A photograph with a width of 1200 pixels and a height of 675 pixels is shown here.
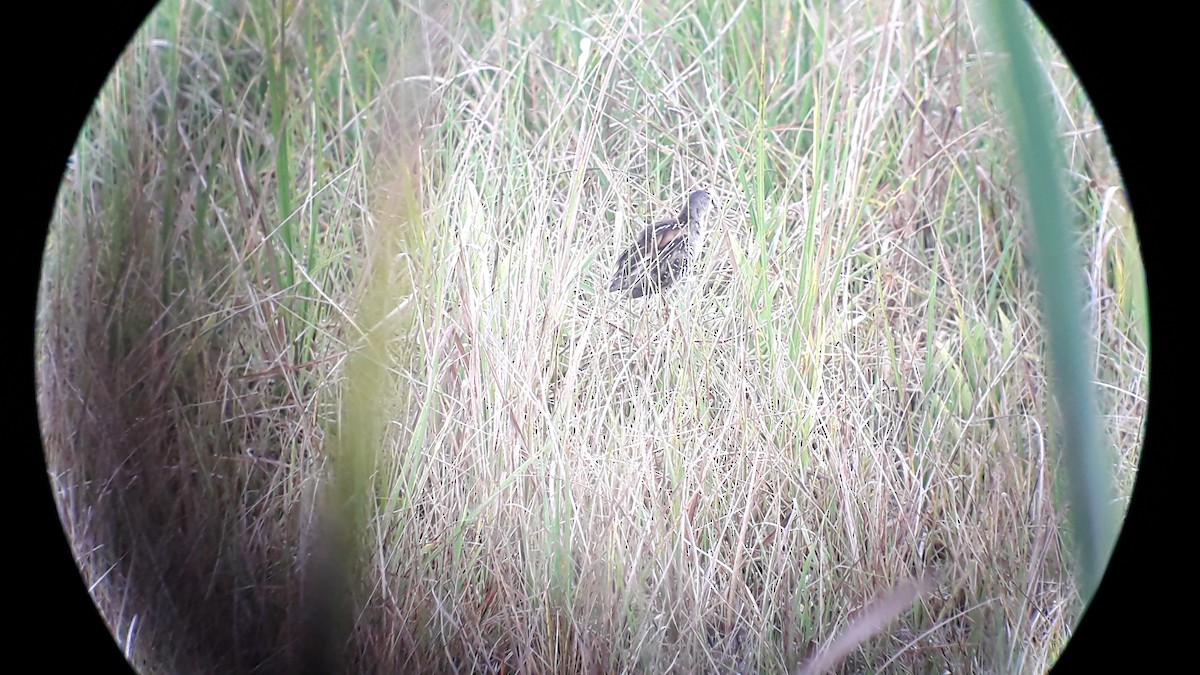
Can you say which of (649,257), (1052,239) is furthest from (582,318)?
(1052,239)

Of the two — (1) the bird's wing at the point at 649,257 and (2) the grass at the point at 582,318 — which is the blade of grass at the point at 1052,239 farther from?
(1) the bird's wing at the point at 649,257

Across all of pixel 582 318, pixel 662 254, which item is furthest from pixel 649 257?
pixel 582 318

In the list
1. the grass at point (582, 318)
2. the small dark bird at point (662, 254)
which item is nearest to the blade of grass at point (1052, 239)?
the grass at point (582, 318)

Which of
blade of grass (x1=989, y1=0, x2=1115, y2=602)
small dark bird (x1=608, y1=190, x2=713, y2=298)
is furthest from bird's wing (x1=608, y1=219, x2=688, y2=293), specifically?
blade of grass (x1=989, y1=0, x2=1115, y2=602)

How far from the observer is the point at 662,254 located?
4.83 ft

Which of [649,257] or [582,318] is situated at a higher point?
[649,257]

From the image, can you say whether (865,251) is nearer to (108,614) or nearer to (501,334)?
(501,334)

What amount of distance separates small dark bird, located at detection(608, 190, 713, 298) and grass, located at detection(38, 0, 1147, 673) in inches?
1.1

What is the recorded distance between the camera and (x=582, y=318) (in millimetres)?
1470

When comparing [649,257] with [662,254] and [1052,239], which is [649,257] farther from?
[1052,239]

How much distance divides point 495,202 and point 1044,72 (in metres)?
1.12

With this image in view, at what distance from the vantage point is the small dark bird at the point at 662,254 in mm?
1476

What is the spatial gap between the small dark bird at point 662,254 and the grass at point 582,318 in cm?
3

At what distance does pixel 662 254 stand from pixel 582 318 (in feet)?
0.63
